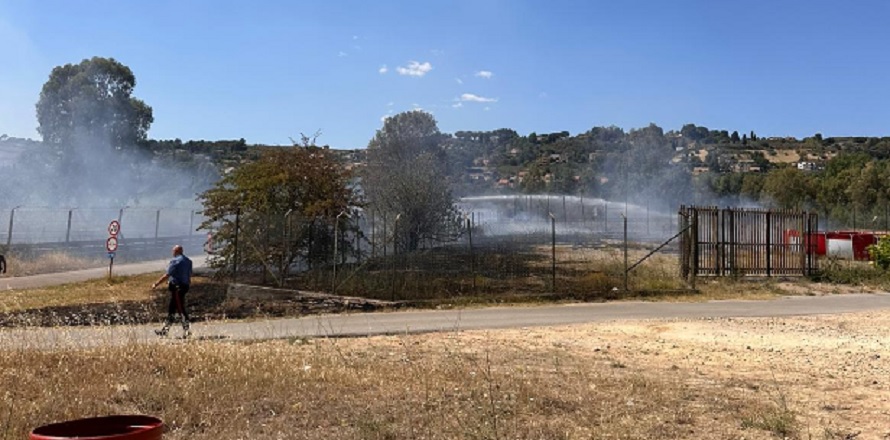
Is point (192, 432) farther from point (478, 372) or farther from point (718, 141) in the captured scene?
point (718, 141)

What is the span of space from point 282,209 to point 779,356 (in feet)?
49.1

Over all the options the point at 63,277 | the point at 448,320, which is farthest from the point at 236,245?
the point at 63,277

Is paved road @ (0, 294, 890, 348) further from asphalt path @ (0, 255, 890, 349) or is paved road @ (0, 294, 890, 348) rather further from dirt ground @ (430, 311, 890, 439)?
dirt ground @ (430, 311, 890, 439)

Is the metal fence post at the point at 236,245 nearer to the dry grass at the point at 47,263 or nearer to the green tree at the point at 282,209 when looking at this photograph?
the green tree at the point at 282,209

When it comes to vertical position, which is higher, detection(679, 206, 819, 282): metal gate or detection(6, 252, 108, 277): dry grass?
detection(679, 206, 819, 282): metal gate

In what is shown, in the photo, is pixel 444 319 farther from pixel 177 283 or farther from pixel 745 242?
pixel 745 242

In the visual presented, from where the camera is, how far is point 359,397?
736cm

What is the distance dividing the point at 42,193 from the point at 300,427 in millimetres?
51306

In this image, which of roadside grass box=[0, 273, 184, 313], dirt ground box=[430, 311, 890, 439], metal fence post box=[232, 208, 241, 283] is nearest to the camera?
dirt ground box=[430, 311, 890, 439]

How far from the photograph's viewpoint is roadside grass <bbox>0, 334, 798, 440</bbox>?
6.23 meters

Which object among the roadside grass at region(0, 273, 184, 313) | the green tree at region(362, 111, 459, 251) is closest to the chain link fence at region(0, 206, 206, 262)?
the green tree at region(362, 111, 459, 251)

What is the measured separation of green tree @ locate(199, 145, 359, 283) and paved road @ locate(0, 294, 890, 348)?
4.70m

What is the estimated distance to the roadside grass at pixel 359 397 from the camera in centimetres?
623

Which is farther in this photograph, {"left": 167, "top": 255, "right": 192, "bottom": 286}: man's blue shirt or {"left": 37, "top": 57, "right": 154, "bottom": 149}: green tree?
{"left": 37, "top": 57, "right": 154, "bottom": 149}: green tree
